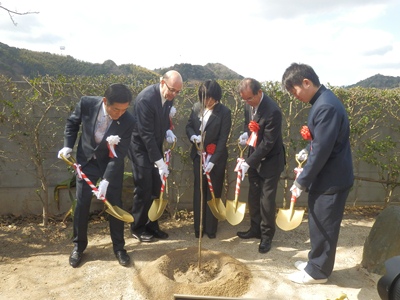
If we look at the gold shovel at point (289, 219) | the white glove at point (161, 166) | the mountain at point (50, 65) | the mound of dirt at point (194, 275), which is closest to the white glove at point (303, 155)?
the gold shovel at point (289, 219)

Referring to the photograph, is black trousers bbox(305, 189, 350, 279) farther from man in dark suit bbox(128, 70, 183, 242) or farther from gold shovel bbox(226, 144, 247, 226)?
man in dark suit bbox(128, 70, 183, 242)

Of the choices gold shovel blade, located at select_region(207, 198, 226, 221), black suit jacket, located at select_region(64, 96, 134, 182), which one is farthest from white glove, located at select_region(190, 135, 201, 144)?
black suit jacket, located at select_region(64, 96, 134, 182)

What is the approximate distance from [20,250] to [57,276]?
2.87ft

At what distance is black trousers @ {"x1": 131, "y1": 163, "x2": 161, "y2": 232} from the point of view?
3.93 metres

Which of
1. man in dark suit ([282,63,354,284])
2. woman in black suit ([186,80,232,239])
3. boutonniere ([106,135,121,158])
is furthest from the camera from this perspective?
woman in black suit ([186,80,232,239])

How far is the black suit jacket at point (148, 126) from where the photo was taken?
3.74 m

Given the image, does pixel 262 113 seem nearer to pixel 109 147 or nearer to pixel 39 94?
pixel 109 147

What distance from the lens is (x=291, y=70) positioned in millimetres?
2996

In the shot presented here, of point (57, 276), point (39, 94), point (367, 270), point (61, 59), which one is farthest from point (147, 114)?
point (61, 59)

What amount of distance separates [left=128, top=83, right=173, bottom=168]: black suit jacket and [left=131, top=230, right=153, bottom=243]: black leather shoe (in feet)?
2.65

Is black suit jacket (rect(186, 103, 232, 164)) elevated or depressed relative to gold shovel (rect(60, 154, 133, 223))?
elevated

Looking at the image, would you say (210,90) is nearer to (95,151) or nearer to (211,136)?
(211,136)

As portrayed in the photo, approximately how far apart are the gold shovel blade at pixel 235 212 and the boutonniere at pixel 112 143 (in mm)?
1483

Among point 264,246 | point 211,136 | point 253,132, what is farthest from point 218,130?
point 264,246
